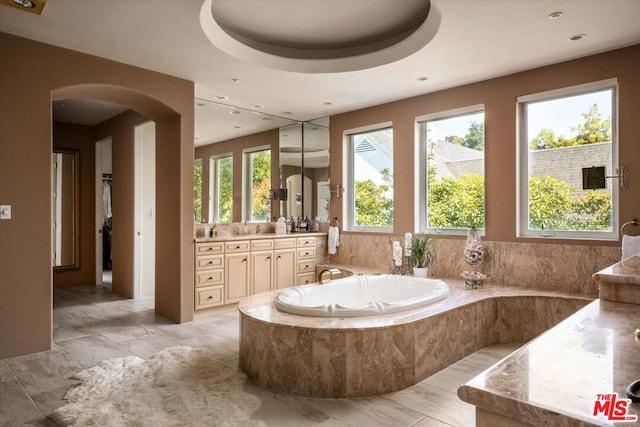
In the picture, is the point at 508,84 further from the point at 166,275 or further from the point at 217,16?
the point at 166,275

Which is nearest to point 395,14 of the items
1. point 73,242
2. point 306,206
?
point 306,206

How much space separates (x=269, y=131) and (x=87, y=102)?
7.83 feet

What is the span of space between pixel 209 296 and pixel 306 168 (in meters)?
2.45

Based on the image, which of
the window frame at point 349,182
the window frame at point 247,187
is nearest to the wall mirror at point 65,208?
the window frame at point 247,187

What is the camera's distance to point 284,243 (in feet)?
17.4

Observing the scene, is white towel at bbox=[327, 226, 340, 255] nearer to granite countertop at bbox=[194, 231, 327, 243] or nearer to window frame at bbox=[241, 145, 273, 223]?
granite countertop at bbox=[194, 231, 327, 243]

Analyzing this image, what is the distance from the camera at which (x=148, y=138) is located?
572 centimetres

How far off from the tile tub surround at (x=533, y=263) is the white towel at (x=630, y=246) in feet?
0.51

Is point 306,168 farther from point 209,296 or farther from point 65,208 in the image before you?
point 65,208

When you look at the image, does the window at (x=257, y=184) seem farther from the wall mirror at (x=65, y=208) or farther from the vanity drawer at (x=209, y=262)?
the wall mirror at (x=65, y=208)

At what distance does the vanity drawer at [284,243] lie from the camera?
521 cm

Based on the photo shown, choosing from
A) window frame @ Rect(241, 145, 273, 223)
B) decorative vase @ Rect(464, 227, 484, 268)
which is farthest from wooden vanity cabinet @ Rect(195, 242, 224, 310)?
decorative vase @ Rect(464, 227, 484, 268)

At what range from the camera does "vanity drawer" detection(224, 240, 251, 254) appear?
468 centimetres

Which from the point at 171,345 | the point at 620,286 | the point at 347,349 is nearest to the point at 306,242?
the point at 171,345
